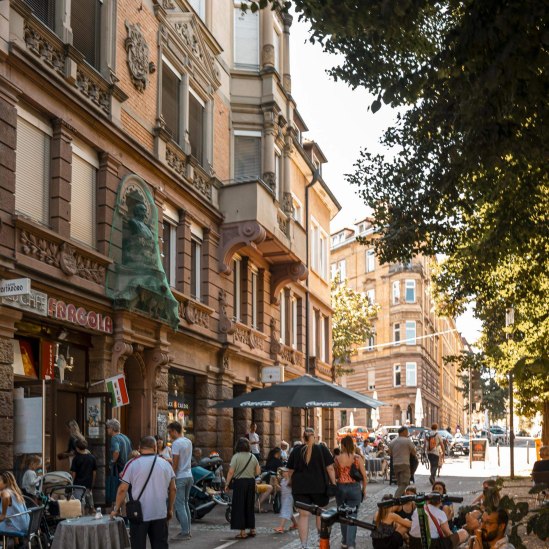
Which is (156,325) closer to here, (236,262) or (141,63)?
(141,63)

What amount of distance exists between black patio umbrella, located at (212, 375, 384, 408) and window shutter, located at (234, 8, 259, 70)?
11170 millimetres

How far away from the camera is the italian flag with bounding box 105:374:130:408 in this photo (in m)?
17.3

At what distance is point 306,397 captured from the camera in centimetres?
1981

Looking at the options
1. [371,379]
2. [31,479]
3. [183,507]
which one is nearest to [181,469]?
[183,507]

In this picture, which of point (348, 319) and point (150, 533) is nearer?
point (150, 533)

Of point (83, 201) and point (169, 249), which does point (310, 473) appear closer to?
point (83, 201)

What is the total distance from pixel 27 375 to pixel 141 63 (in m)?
7.62

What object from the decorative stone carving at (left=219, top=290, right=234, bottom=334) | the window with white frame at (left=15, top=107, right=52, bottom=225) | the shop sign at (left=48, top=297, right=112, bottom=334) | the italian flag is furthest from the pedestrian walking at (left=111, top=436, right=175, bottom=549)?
the decorative stone carving at (left=219, top=290, right=234, bottom=334)

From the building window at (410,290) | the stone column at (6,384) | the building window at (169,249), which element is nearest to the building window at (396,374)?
the building window at (410,290)

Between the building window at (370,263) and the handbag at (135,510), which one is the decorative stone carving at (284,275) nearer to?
the handbag at (135,510)

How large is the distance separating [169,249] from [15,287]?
8.74 metres

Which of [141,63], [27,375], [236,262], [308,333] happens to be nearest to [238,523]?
[27,375]

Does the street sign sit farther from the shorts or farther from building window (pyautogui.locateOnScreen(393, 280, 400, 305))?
building window (pyautogui.locateOnScreen(393, 280, 400, 305))

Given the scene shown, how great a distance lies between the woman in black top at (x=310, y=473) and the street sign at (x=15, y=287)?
14.9 ft
